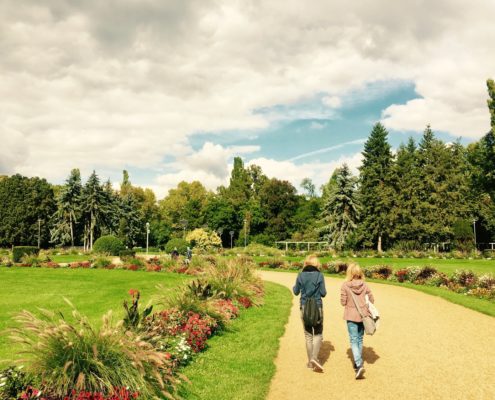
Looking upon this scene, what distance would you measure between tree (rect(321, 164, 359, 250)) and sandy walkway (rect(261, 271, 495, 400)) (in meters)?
35.8

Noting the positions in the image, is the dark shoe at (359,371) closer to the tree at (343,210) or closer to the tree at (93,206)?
the tree at (343,210)

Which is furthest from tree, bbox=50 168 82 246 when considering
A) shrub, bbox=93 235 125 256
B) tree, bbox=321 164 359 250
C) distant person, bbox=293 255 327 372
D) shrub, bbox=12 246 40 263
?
distant person, bbox=293 255 327 372

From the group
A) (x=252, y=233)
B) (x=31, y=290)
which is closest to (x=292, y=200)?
(x=252, y=233)

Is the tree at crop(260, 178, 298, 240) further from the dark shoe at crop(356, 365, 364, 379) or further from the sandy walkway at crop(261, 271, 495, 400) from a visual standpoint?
the dark shoe at crop(356, 365, 364, 379)

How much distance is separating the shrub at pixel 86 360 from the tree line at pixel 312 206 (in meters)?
37.9

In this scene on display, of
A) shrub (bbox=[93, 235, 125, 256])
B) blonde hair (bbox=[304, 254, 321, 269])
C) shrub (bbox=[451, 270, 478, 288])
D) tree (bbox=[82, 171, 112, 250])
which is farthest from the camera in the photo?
tree (bbox=[82, 171, 112, 250])

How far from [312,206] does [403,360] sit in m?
64.3

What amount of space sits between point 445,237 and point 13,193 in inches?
2797

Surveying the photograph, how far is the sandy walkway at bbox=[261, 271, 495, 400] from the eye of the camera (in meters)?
6.11

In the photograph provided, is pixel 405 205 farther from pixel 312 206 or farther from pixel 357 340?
pixel 357 340

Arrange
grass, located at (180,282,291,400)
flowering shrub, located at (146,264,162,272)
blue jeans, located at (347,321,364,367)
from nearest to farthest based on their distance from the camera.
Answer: grass, located at (180,282,291,400) < blue jeans, located at (347,321,364,367) < flowering shrub, located at (146,264,162,272)

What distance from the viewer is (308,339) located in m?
7.14

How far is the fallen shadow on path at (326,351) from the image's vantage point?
25.6 feet

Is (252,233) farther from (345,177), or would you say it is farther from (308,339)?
(308,339)
